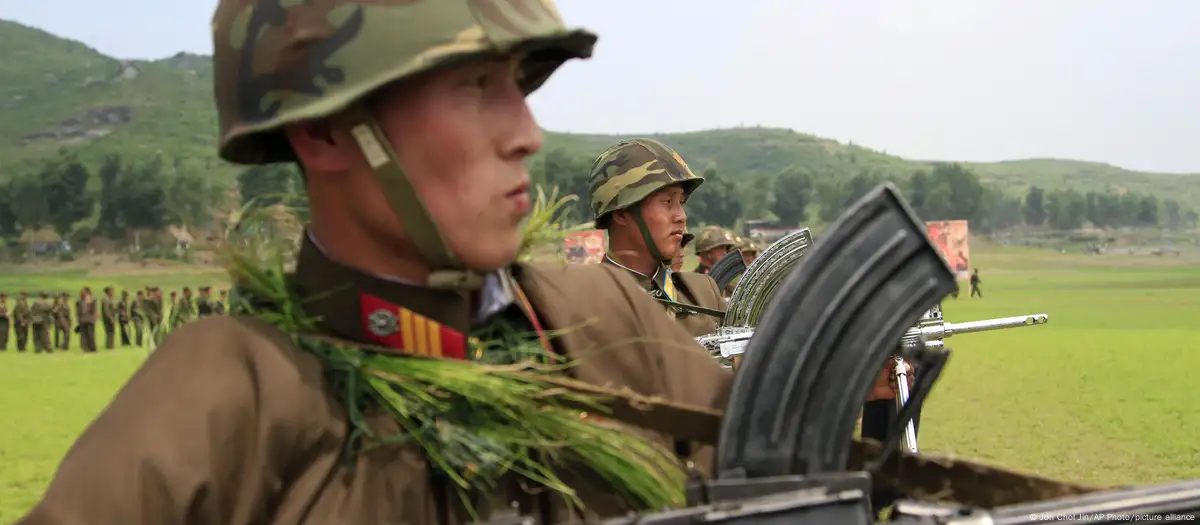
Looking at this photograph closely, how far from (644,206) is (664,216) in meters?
0.13

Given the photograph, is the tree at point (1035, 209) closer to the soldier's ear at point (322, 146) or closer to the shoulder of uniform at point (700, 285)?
the shoulder of uniform at point (700, 285)

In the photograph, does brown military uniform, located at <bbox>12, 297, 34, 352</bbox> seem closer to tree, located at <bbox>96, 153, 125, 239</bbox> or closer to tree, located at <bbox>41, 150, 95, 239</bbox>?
tree, located at <bbox>96, 153, 125, 239</bbox>

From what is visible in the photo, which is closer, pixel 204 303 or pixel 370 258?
pixel 370 258

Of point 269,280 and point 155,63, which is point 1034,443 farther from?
point 155,63

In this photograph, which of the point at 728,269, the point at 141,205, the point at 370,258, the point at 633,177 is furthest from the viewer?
the point at 141,205

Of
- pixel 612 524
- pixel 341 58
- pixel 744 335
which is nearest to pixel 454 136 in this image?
pixel 341 58

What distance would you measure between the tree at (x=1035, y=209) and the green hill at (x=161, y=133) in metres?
29.2

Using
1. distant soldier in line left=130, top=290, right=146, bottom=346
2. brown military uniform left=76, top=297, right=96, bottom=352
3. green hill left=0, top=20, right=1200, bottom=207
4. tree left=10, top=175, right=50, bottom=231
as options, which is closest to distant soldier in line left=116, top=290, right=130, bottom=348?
distant soldier in line left=130, top=290, right=146, bottom=346

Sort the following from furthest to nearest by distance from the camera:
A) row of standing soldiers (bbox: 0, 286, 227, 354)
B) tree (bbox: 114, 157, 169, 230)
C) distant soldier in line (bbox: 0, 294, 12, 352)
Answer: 1. tree (bbox: 114, 157, 169, 230)
2. distant soldier in line (bbox: 0, 294, 12, 352)
3. row of standing soldiers (bbox: 0, 286, 227, 354)

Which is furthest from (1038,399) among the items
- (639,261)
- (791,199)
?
(791,199)

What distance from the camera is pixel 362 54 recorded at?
172 centimetres

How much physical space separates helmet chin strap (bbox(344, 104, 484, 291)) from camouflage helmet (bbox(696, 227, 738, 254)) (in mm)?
10833

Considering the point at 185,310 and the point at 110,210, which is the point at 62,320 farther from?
the point at 110,210

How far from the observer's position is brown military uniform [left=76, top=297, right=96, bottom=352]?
92.6 ft
